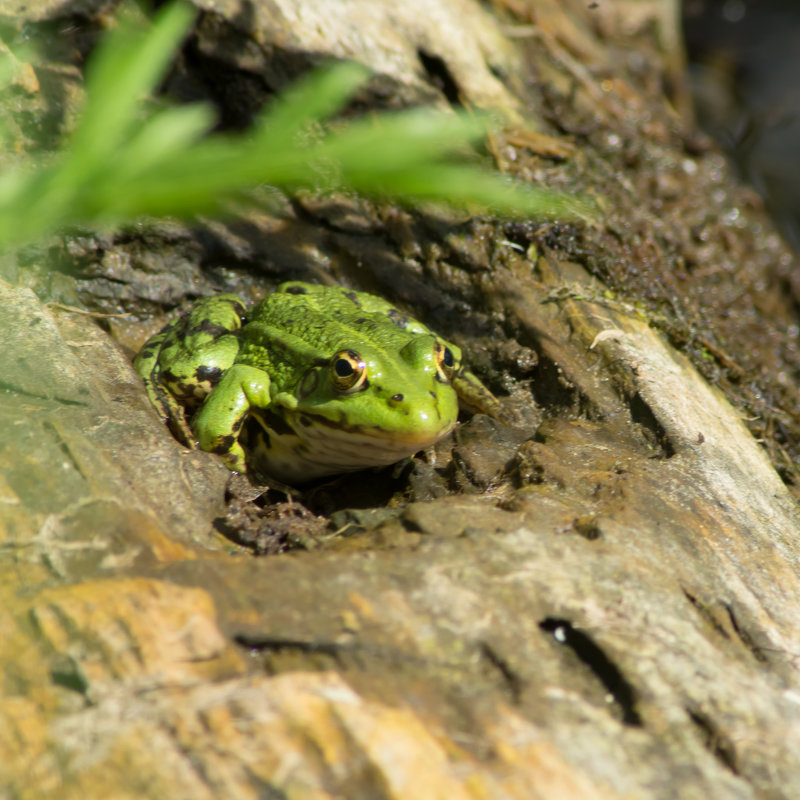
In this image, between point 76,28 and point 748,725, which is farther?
point 76,28

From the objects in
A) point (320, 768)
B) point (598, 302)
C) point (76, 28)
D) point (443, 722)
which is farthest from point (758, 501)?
point (76, 28)

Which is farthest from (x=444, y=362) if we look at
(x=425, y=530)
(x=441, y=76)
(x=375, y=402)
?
(x=441, y=76)

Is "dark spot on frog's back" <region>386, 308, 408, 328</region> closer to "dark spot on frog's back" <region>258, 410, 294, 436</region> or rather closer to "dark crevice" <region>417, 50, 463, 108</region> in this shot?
→ "dark spot on frog's back" <region>258, 410, 294, 436</region>

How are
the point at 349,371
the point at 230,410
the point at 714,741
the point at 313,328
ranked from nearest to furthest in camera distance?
the point at 714,741
the point at 349,371
the point at 230,410
the point at 313,328

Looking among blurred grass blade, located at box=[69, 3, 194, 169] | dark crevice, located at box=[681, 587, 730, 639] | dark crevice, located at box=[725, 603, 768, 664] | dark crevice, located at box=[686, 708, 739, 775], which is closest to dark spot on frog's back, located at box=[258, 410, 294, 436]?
dark crevice, located at box=[681, 587, 730, 639]

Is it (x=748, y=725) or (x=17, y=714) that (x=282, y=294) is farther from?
(x=748, y=725)

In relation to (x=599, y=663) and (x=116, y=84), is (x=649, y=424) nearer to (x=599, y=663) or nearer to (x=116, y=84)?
(x=599, y=663)
